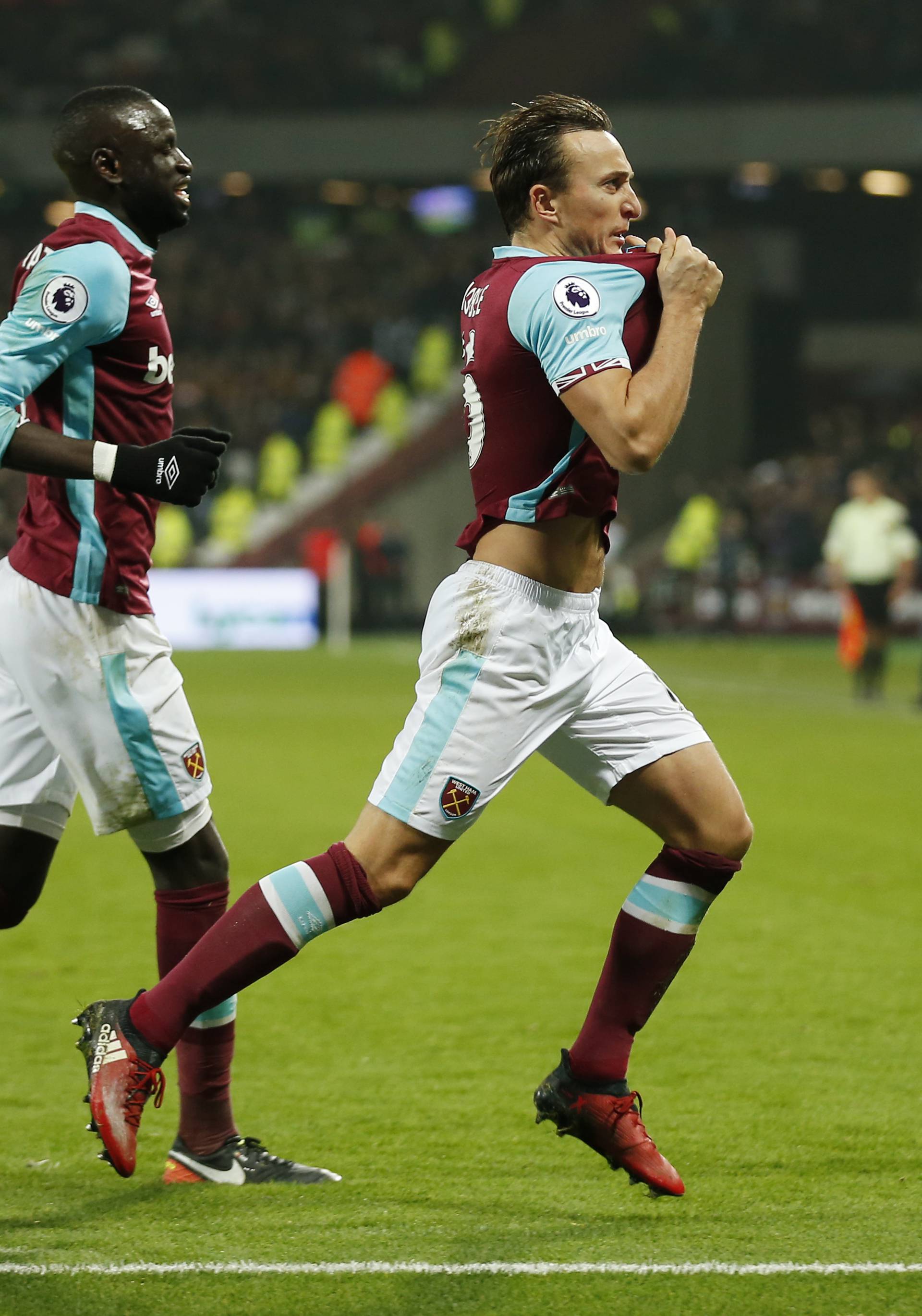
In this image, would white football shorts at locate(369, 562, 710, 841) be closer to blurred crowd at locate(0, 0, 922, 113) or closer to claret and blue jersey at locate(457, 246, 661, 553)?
claret and blue jersey at locate(457, 246, 661, 553)

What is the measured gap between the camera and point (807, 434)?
34875 mm

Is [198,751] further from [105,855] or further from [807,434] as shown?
[807,434]

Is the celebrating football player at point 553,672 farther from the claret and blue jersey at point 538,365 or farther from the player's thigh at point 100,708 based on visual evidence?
the player's thigh at point 100,708

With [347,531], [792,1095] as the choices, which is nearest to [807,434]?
[347,531]

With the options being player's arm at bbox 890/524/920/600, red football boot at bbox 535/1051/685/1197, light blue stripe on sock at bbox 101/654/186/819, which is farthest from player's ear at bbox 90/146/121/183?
player's arm at bbox 890/524/920/600

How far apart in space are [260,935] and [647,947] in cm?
81

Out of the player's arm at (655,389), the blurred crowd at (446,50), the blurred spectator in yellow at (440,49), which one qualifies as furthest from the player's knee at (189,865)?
the blurred spectator in yellow at (440,49)

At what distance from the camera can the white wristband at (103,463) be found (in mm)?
3334

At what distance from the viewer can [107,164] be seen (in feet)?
11.9

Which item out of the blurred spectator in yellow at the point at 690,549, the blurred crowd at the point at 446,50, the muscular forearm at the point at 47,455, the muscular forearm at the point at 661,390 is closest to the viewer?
the muscular forearm at the point at 661,390

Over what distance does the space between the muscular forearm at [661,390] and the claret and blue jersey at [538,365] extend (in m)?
0.06

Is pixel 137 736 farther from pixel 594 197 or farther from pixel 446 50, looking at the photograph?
pixel 446 50

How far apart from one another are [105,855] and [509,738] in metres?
5.31

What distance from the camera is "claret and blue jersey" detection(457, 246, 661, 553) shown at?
10.5 ft
